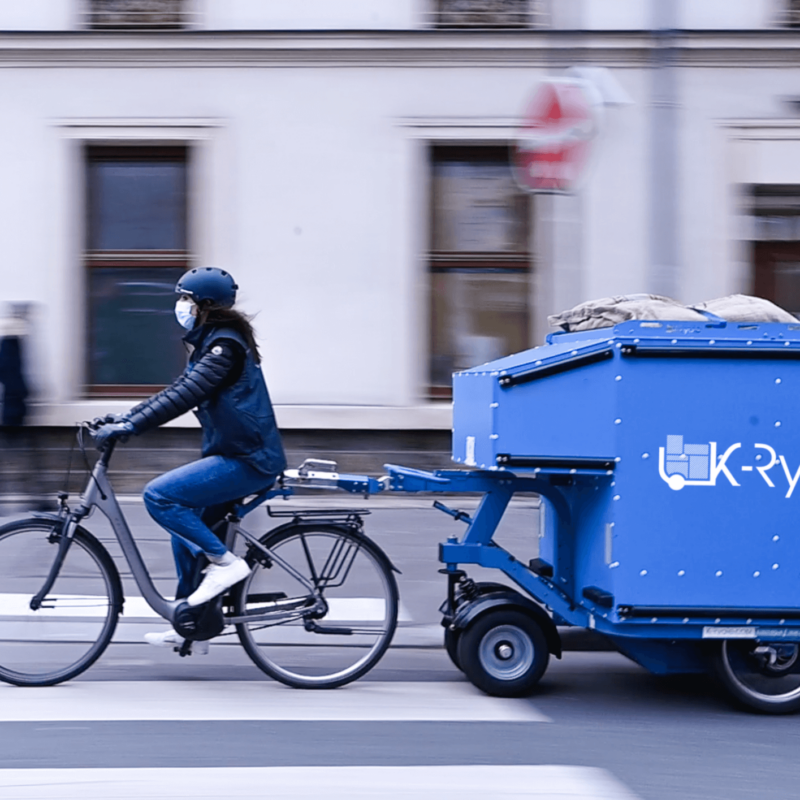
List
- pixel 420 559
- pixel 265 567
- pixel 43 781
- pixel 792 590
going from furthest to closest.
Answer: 1. pixel 420 559
2. pixel 265 567
3. pixel 792 590
4. pixel 43 781

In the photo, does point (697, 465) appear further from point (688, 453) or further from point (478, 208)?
point (478, 208)

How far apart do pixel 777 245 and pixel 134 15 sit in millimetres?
6015

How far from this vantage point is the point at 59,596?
5586 millimetres

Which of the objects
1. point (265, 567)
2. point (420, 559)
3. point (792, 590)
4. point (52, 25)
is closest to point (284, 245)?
point (52, 25)

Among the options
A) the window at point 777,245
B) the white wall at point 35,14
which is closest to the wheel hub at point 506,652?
the window at point 777,245

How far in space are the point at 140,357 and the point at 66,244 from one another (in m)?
1.18

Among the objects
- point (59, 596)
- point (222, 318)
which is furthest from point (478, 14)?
point (59, 596)

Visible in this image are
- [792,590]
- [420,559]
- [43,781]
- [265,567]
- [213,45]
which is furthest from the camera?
[213,45]

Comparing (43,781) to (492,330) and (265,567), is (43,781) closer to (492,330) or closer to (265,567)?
(265,567)

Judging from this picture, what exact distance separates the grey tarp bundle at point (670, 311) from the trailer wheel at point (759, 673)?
53.8 inches

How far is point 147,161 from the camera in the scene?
11.4m

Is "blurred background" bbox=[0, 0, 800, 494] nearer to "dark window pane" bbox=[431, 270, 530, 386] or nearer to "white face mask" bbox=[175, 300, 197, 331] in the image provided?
"dark window pane" bbox=[431, 270, 530, 386]

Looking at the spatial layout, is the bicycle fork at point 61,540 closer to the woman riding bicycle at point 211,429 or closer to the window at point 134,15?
the woman riding bicycle at point 211,429

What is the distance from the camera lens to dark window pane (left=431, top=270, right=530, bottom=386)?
11.5 m
